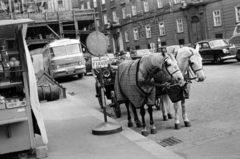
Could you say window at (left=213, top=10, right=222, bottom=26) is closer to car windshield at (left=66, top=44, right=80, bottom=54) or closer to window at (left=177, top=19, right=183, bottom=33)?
window at (left=177, top=19, right=183, bottom=33)

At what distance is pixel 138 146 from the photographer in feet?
23.8

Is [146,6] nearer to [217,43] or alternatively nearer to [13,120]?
[217,43]

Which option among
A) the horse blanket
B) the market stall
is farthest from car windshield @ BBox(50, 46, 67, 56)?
the market stall

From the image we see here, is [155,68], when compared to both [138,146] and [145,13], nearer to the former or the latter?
[138,146]

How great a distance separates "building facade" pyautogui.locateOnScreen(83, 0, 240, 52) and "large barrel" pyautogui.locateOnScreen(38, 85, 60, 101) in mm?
24491

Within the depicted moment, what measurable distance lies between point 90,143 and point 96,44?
274cm

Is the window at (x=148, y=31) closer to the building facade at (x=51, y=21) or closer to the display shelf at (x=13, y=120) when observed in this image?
the building facade at (x=51, y=21)

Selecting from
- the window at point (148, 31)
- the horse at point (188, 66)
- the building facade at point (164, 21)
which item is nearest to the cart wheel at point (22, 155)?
the horse at point (188, 66)

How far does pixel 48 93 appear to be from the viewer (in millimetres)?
15578

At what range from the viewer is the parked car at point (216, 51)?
2405 cm

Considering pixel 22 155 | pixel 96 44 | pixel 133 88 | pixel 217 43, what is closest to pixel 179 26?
pixel 217 43

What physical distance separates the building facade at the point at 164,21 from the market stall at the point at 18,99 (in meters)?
32.6

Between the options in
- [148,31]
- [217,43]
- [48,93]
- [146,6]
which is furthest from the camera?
[148,31]

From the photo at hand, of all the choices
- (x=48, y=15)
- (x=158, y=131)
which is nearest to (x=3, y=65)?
(x=158, y=131)
